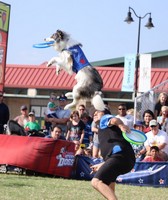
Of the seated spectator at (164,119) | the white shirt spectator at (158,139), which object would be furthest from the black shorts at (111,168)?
the seated spectator at (164,119)

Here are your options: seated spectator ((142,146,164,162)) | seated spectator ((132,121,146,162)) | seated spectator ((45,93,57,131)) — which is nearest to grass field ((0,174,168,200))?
seated spectator ((142,146,164,162))

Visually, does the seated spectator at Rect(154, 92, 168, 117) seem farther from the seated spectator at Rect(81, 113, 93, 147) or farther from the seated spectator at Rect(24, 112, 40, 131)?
the seated spectator at Rect(24, 112, 40, 131)

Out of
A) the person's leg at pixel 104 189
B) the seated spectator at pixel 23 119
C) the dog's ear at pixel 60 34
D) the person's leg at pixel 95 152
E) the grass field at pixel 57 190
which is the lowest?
the grass field at pixel 57 190

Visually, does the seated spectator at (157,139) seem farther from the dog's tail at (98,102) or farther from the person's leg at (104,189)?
the person's leg at (104,189)

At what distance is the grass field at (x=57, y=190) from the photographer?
949cm

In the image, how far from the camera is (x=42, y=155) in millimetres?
12688

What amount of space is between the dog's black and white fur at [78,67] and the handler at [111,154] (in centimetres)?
26

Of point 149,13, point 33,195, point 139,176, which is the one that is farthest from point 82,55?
point 149,13

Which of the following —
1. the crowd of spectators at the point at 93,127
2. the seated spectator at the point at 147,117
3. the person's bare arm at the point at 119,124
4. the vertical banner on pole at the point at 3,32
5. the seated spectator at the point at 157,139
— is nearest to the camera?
the person's bare arm at the point at 119,124

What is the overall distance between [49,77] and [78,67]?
22.4 meters

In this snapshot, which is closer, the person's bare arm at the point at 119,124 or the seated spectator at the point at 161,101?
the person's bare arm at the point at 119,124

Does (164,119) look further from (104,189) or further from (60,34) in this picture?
(60,34)

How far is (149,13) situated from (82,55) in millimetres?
17662

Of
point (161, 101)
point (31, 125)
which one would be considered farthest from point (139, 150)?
point (31, 125)
